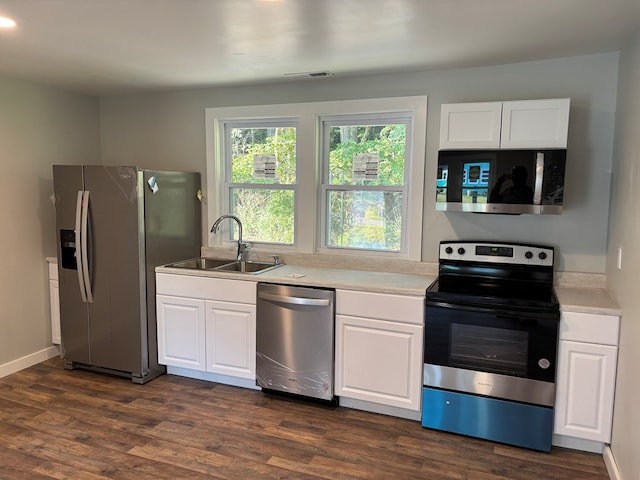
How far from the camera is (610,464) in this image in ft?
7.78

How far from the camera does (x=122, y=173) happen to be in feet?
10.8

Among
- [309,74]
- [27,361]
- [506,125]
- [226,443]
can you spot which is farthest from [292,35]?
[27,361]

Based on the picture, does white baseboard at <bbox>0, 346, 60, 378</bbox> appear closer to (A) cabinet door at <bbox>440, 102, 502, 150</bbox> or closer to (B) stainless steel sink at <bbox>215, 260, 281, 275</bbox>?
(B) stainless steel sink at <bbox>215, 260, 281, 275</bbox>

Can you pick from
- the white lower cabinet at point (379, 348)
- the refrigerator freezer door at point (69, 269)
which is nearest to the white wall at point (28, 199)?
the refrigerator freezer door at point (69, 269)

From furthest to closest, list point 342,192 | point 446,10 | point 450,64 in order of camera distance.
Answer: point 342,192, point 450,64, point 446,10

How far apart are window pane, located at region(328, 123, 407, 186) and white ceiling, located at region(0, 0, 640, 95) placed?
0.45 metres

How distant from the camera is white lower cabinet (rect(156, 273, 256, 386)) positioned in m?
3.25

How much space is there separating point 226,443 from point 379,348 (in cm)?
105

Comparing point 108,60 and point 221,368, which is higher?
point 108,60

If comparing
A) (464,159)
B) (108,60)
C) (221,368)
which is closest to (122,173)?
(108,60)

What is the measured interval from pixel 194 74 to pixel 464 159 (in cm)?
200

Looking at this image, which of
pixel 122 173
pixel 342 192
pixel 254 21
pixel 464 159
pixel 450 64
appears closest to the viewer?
pixel 254 21

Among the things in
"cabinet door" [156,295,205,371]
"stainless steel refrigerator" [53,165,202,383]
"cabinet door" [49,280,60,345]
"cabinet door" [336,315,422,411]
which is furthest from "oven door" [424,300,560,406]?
"cabinet door" [49,280,60,345]

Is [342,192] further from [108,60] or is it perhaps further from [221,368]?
[108,60]
